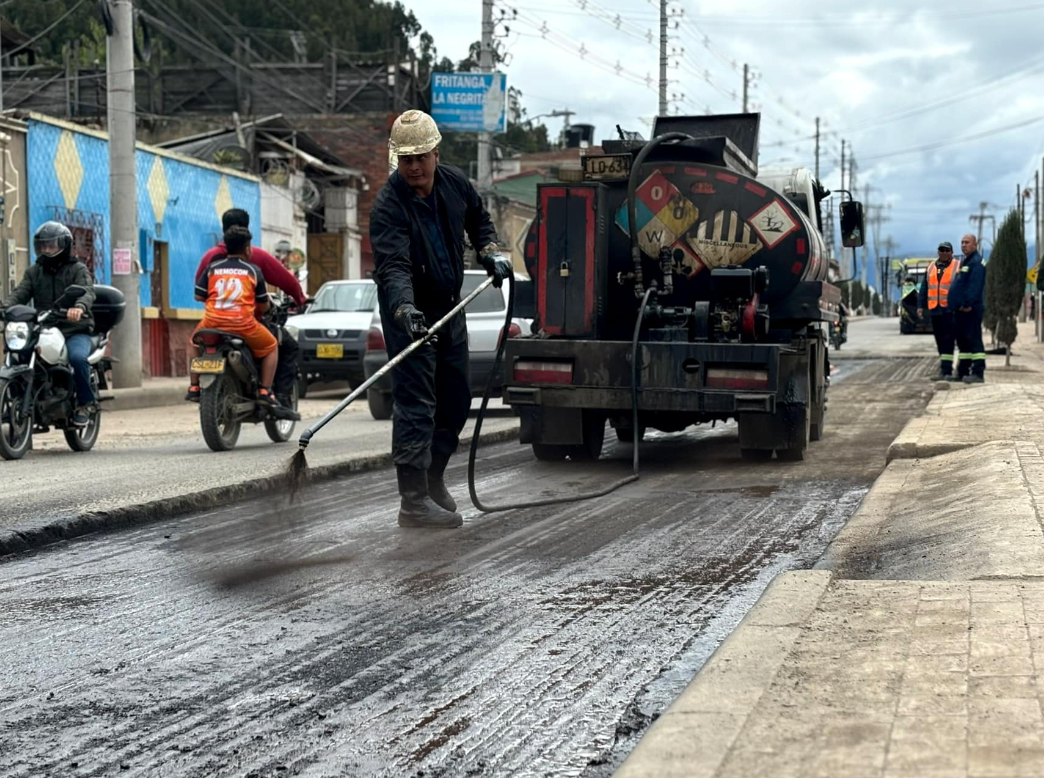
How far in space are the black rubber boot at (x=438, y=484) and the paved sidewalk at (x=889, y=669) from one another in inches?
78.8

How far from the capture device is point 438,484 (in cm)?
749

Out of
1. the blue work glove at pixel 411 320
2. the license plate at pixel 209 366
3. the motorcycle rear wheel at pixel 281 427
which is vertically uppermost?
the blue work glove at pixel 411 320

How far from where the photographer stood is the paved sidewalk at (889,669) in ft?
9.89

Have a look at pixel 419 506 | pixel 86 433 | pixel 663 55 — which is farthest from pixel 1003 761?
pixel 663 55

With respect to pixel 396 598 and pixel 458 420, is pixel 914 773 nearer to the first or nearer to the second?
pixel 396 598

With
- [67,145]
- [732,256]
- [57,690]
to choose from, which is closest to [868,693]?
[57,690]

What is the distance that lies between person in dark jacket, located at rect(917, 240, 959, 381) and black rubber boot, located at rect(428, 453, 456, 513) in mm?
13811

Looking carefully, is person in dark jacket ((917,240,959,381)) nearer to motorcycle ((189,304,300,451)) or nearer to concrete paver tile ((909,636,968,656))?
motorcycle ((189,304,300,451))

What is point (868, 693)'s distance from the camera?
3.51 metres

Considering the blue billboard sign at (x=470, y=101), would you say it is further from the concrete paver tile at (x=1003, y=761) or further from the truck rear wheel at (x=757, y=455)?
the concrete paver tile at (x=1003, y=761)

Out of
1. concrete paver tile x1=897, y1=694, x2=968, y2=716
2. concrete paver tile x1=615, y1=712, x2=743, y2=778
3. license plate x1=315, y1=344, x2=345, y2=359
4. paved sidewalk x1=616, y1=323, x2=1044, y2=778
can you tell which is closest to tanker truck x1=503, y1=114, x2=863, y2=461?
paved sidewalk x1=616, y1=323, x2=1044, y2=778

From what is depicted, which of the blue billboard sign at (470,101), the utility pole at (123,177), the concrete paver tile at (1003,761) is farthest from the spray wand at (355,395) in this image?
the blue billboard sign at (470,101)

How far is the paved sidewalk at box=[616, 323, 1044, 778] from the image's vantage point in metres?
3.01

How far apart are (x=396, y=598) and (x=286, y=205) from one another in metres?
30.6
